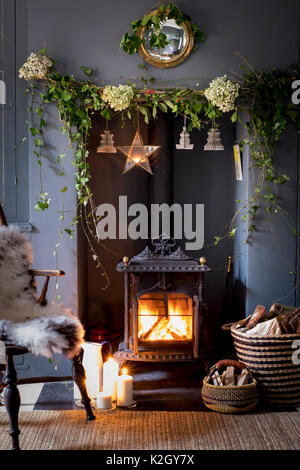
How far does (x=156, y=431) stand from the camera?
2902mm

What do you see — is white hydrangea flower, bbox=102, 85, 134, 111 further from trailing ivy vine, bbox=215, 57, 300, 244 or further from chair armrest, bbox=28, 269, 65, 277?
chair armrest, bbox=28, 269, 65, 277

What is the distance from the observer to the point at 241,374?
324 cm

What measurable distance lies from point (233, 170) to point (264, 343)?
5.38ft

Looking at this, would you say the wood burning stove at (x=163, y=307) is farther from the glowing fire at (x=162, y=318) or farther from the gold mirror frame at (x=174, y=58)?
the gold mirror frame at (x=174, y=58)

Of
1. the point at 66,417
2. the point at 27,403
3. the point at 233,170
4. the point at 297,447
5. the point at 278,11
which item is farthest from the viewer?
the point at 233,170

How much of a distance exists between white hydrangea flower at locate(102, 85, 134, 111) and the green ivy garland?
0.89ft

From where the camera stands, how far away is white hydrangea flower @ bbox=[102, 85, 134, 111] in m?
3.41

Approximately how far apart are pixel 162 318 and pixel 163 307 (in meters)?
0.07

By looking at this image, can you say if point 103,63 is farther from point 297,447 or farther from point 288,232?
point 297,447

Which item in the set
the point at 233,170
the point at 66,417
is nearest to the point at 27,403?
the point at 66,417

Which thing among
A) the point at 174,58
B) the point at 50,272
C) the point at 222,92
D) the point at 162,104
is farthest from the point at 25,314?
the point at 174,58

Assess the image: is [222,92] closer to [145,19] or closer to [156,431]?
[145,19]

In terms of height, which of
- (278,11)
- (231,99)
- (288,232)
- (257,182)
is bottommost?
(288,232)

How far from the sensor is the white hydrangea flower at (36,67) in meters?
3.43
